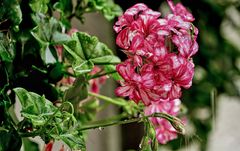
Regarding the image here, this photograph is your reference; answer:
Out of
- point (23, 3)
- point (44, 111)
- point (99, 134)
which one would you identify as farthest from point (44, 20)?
point (99, 134)

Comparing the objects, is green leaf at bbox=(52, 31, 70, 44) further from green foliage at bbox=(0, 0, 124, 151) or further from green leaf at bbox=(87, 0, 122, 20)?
green leaf at bbox=(87, 0, 122, 20)

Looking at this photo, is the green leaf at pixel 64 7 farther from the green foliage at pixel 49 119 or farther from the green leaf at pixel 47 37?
the green foliage at pixel 49 119

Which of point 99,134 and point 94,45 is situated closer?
point 94,45

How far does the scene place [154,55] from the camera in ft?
1.99

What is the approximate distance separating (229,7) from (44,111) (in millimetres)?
1028

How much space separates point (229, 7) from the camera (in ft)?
5.18

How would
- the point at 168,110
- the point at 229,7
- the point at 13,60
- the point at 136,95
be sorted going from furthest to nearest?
1. the point at 229,7
2. the point at 168,110
3. the point at 13,60
4. the point at 136,95

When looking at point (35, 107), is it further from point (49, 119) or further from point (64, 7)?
point (64, 7)

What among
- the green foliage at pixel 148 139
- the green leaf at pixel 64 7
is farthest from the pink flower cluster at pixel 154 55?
the green leaf at pixel 64 7

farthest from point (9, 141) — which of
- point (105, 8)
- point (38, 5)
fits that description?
point (105, 8)

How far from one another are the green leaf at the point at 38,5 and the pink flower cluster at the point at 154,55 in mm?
120

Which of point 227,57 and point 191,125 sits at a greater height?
point 227,57

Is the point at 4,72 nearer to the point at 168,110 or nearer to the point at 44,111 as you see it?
the point at 44,111

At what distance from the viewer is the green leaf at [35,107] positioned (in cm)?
62
